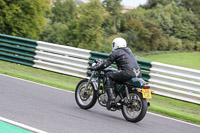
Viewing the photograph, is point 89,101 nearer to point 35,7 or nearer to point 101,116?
point 101,116

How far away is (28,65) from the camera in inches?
525

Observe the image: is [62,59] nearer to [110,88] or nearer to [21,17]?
[110,88]

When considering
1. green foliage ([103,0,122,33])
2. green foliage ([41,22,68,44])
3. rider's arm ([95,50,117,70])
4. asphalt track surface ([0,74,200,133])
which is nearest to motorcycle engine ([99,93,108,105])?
asphalt track surface ([0,74,200,133])

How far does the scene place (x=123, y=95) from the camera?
6918mm

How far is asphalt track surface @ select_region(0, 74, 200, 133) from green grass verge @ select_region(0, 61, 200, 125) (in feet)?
1.91

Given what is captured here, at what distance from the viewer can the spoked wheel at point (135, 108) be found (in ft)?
21.0

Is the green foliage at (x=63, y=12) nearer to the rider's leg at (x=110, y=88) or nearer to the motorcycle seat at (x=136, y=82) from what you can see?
the rider's leg at (x=110, y=88)

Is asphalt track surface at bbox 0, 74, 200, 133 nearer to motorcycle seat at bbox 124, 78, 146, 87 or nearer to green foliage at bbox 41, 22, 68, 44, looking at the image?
motorcycle seat at bbox 124, 78, 146, 87

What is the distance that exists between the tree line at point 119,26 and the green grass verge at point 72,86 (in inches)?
2794

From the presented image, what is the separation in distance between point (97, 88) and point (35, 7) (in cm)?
3093

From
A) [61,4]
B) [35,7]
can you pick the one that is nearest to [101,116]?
[35,7]

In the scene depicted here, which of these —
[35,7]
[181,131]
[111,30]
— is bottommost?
[181,131]

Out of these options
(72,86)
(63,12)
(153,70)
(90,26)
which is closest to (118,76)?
(72,86)

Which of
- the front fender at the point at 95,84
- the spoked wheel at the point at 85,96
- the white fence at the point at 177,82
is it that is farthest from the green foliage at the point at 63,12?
the front fender at the point at 95,84
